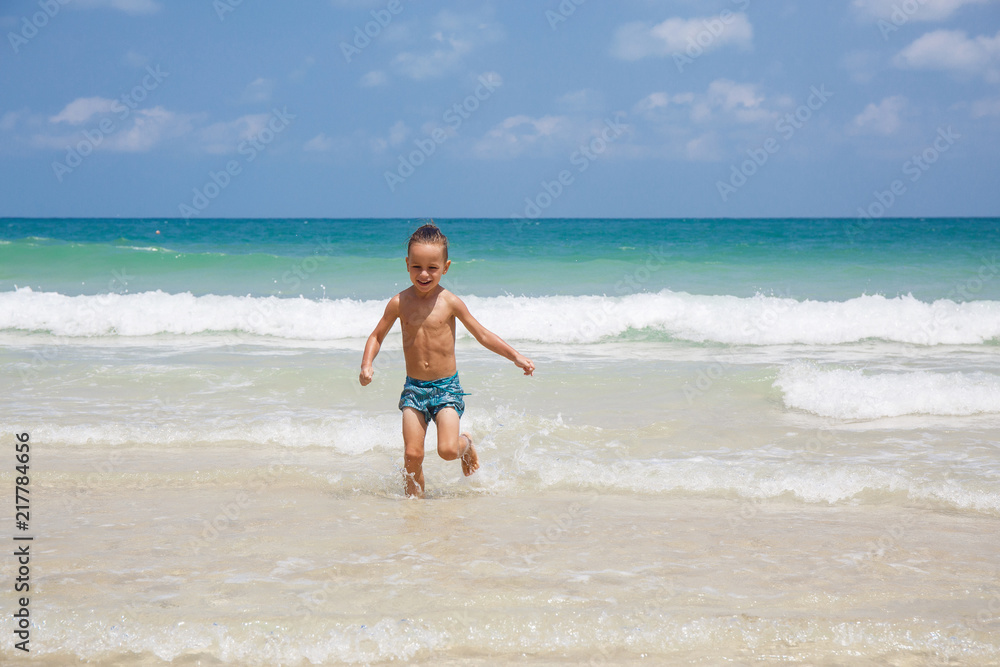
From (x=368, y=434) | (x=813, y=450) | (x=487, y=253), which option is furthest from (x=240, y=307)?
(x=487, y=253)

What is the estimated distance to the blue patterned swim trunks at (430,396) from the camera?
14.8ft

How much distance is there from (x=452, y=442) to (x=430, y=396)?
1.04 ft

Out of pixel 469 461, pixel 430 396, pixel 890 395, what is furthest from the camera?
pixel 890 395

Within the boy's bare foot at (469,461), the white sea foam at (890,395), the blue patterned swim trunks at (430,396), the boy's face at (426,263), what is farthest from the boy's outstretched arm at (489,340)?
the white sea foam at (890,395)

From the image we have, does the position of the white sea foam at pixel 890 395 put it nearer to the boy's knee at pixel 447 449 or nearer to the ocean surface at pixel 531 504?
the ocean surface at pixel 531 504

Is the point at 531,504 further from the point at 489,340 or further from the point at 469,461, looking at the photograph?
the point at 489,340

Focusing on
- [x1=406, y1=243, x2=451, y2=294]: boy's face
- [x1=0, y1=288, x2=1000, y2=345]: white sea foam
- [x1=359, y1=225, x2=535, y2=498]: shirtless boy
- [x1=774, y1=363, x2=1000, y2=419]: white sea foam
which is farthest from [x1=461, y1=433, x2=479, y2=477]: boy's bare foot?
[x1=0, y1=288, x2=1000, y2=345]: white sea foam

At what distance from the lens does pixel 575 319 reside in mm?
11477

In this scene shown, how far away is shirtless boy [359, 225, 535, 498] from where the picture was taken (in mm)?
4375

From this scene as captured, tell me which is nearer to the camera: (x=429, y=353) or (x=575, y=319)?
(x=429, y=353)

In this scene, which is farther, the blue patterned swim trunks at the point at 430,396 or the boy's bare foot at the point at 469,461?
the boy's bare foot at the point at 469,461

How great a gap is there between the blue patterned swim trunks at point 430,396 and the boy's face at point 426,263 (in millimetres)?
584

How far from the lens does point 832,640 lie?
8.85ft

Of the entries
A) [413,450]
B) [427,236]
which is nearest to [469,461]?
[413,450]
